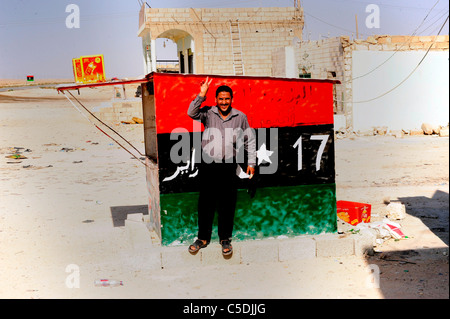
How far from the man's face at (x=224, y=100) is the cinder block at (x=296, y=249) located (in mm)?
1508

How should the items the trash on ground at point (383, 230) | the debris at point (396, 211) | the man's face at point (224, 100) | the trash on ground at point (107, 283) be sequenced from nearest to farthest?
the trash on ground at point (107, 283), the man's face at point (224, 100), the trash on ground at point (383, 230), the debris at point (396, 211)

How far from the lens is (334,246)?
18.5 ft

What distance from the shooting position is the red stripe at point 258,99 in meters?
5.24

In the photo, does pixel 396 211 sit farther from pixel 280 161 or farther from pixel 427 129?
pixel 427 129

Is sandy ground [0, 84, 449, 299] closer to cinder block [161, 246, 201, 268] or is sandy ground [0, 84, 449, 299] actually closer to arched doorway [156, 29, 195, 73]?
cinder block [161, 246, 201, 268]

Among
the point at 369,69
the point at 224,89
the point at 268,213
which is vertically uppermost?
the point at 369,69

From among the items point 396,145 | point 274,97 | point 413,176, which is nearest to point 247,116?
point 274,97

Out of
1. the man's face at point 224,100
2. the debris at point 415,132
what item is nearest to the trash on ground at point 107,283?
the man's face at point 224,100

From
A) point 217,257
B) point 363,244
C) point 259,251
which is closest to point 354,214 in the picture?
point 363,244

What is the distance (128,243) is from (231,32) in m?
18.7

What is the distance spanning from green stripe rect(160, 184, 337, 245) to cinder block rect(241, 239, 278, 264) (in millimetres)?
127

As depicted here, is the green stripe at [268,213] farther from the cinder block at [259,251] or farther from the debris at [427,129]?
the debris at [427,129]
